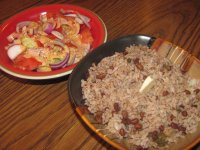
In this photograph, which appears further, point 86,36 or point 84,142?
point 86,36

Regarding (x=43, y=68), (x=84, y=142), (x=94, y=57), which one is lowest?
(x=84, y=142)

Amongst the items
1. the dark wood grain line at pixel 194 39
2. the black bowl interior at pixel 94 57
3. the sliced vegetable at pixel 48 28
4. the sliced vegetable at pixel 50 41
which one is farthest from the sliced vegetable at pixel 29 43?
the dark wood grain line at pixel 194 39

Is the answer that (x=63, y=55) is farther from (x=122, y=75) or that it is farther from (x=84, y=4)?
(x=84, y=4)

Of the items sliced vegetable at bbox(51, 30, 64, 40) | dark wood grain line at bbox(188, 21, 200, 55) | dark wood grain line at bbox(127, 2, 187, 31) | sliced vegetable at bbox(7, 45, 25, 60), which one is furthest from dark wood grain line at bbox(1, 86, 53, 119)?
dark wood grain line at bbox(188, 21, 200, 55)

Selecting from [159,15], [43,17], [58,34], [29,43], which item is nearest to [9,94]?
[29,43]

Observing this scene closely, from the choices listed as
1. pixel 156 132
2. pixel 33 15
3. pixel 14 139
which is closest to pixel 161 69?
pixel 156 132

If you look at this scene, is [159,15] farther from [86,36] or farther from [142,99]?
[142,99]

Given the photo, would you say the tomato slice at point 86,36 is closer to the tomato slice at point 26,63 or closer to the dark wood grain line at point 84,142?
the tomato slice at point 26,63
